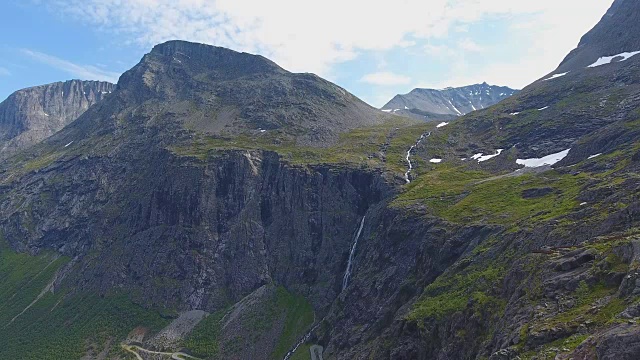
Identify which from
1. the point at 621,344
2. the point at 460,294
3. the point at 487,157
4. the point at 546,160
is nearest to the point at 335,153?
the point at 487,157

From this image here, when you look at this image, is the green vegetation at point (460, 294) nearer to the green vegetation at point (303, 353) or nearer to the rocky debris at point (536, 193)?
the rocky debris at point (536, 193)

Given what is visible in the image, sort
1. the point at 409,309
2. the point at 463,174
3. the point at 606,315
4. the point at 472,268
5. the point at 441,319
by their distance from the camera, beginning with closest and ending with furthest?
the point at 606,315 → the point at 441,319 → the point at 472,268 → the point at 409,309 → the point at 463,174

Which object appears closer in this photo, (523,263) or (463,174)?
(523,263)

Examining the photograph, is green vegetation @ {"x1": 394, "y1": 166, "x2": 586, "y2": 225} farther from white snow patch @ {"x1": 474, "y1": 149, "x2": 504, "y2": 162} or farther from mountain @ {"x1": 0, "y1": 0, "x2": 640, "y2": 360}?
white snow patch @ {"x1": 474, "y1": 149, "x2": 504, "y2": 162}

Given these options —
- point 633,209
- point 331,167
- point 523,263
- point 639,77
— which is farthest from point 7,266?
point 639,77

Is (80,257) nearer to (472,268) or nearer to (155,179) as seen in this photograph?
(155,179)

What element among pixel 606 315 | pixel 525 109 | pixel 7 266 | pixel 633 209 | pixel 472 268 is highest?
pixel 525 109
